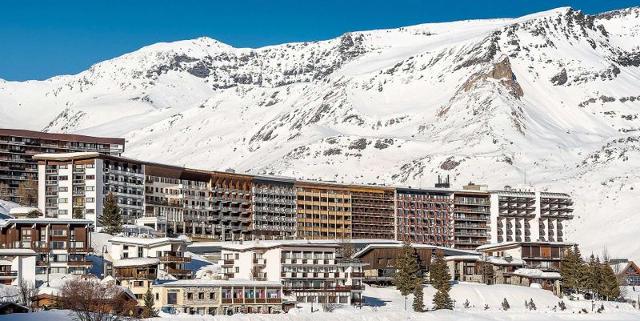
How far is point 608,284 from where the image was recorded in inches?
7638

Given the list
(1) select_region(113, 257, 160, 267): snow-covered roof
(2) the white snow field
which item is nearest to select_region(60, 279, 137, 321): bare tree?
(2) the white snow field

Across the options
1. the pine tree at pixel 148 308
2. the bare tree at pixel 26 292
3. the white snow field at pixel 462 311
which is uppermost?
the bare tree at pixel 26 292

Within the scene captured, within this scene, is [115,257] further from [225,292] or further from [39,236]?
[225,292]

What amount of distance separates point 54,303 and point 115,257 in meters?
32.0

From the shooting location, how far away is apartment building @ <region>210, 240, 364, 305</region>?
175125 millimetres

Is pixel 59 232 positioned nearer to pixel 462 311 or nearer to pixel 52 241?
pixel 52 241

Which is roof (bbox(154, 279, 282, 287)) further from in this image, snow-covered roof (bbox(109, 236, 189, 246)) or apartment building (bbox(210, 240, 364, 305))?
snow-covered roof (bbox(109, 236, 189, 246))

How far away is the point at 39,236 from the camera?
172125 mm

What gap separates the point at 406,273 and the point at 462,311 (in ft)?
49.2

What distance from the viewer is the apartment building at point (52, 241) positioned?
170 m

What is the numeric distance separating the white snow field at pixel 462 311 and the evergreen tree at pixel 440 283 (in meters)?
1.63

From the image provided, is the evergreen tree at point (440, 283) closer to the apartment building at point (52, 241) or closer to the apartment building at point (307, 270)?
the apartment building at point (307, 270)

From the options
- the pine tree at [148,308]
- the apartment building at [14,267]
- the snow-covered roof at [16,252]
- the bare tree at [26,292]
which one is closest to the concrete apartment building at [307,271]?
the snow-covered roof at [16,252]

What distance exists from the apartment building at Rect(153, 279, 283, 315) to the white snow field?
3.37 m
